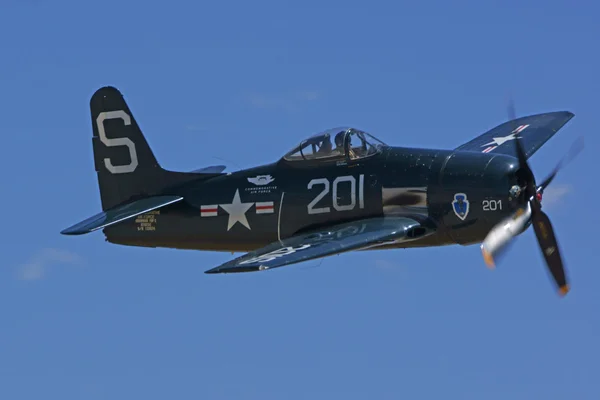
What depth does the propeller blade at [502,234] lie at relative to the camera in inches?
918

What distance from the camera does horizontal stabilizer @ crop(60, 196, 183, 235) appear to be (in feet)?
88.5

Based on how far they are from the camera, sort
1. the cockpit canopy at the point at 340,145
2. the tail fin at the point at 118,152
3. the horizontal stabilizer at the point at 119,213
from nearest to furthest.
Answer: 1. the cockpit canopy at the point at 340,145
2. the horizontal stabilizer at the point at 119,213
3. the tail fin at the point at 118,152

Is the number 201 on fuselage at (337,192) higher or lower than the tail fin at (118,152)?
lower

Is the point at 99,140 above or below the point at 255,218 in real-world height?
above

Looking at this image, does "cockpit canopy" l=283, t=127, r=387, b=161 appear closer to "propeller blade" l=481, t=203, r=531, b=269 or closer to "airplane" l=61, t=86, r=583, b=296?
"airplane" l=61, t=86, r=583, b=296

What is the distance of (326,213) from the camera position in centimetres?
2589

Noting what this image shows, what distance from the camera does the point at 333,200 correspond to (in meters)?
25.8

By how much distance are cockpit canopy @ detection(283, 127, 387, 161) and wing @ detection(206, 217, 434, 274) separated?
132cm

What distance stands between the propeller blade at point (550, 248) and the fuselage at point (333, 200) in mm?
596

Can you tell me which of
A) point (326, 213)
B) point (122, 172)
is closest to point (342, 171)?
point (326, 213)

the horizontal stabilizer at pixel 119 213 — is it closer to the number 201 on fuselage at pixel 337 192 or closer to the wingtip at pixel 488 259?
the number 201 on fuselage at pixel 337 192

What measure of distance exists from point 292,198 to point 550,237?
5022mm

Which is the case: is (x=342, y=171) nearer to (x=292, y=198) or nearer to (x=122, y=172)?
(x=292, y=198)

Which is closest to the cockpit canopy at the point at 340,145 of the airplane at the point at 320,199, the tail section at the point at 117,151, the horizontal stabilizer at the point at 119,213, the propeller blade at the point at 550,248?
the airplane at the point at 320,199
